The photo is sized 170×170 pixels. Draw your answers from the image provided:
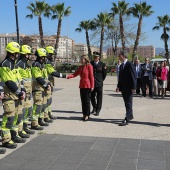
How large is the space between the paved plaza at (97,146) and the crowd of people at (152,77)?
5273 mm

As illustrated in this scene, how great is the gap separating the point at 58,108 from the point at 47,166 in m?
6.19

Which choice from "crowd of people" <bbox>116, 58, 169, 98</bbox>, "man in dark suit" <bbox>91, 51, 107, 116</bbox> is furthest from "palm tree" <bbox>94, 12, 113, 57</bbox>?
"man in dark suit" <bbox>91, 51, 107, 116</bbox>

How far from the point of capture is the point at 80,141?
21.8 feet

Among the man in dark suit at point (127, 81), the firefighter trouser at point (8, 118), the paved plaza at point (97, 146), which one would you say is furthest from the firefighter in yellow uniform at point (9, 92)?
the man in dark suit at point (127, 81)

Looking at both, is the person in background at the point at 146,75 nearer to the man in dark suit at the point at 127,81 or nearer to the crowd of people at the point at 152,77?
the crowd of people at the point at 152,77

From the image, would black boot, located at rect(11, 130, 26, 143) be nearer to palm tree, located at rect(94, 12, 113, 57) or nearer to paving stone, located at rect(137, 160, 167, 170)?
paving stone, located at rect(137, 160, 167, 170)

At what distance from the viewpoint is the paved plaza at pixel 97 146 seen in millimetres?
5145

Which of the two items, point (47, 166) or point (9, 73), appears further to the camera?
point (9, 73)

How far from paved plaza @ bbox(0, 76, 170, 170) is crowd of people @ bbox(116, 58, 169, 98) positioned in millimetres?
5273

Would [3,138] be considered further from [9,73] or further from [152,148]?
[152,148]

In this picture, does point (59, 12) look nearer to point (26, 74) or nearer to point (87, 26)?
point (87, 26)

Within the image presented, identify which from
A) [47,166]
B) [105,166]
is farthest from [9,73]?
[105,166]

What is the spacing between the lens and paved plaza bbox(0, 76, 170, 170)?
5.14 m

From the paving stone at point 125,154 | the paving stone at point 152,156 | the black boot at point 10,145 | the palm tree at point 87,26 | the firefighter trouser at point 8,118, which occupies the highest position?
the palm tree at point 87,26
